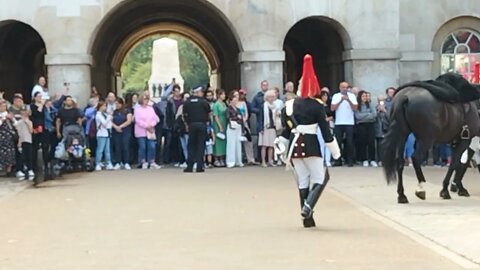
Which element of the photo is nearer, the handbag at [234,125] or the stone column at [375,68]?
the handbag at [234,125]

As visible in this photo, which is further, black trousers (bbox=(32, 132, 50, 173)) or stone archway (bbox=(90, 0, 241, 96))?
stone archway (bbox=(90, 0, 241, 96))

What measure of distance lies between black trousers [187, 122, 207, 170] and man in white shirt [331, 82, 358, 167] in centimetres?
323

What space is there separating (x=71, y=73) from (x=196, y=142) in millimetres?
4257

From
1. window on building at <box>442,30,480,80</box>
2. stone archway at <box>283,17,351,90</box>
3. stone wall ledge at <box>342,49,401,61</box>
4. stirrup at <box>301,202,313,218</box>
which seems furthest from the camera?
window on building at <box>442,30,480,80</box>

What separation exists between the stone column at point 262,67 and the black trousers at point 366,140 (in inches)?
97.9

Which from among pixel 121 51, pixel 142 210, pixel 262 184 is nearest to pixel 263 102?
pixel 262 184

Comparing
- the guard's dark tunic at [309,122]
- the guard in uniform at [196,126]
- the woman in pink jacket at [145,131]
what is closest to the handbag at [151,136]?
the woman in pink jacket at [145,131]

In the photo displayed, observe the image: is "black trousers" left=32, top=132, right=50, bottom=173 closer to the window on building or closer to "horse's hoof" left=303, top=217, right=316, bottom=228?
"horse's hoof" left=303, top=217, right=316, bottom=228

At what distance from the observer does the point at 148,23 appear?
109ft

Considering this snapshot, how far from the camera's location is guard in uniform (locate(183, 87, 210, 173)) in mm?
20812

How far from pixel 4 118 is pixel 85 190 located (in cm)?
387

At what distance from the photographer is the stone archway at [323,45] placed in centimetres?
2478

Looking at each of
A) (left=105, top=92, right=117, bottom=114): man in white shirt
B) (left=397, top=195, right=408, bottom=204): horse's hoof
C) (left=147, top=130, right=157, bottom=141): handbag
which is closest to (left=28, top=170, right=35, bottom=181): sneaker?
(left=105, top=92, right=117, bottom=114): man in white shirt

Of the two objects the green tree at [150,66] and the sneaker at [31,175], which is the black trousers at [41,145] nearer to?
the sneaker at [31,175]
